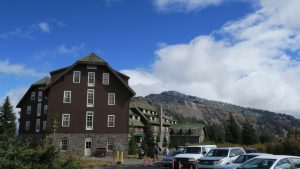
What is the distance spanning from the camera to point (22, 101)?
7531 cm

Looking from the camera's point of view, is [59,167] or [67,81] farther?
[67,81]

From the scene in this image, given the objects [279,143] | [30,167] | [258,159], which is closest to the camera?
[30,167]

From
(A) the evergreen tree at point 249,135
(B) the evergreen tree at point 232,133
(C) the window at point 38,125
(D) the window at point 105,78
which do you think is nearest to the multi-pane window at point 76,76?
(D) the window at point 105,78

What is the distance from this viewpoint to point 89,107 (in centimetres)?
5275

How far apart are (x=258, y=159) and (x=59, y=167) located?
835 centimetres

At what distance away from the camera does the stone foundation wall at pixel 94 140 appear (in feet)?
168

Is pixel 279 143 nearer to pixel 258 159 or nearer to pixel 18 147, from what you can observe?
pixel 258 159

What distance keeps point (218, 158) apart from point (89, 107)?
30.7 m

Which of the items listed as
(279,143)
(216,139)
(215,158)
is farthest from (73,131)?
(216,139)

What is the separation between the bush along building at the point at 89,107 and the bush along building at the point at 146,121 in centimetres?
1606

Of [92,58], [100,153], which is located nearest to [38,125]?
[92,58]

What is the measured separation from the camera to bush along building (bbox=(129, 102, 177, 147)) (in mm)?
74625

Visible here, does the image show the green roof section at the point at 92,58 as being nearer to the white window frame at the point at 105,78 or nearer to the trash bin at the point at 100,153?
the white window frame at the point at 105,78

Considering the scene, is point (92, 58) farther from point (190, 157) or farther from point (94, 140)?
point (190, 157)
